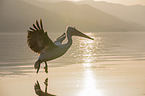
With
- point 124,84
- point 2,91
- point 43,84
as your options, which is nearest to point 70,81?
point 43,84

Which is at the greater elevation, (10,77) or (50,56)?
(50,56)

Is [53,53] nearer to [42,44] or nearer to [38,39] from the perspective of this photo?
[42,44]

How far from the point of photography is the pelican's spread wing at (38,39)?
951cm

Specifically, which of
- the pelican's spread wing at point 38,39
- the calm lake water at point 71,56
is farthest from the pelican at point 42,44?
the calm lake water at point 71,56

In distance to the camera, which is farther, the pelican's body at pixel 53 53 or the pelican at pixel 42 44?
the pelican's body at pixel 53 53

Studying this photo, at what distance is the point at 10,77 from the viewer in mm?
10906

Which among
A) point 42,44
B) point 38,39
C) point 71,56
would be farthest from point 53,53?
point 71,56

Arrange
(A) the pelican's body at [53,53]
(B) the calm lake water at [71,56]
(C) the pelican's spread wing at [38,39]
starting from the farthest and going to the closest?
(B) the calm lake water at [71,56] < (A) the pelican's body at [53,53] < (C) the pelican's spread wing at [38,39]

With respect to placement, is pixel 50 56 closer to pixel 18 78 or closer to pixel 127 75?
pixel 18 78

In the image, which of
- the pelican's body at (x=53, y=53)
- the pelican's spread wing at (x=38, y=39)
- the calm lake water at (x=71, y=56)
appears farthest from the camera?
the calm lake water at (x=71, y=56)

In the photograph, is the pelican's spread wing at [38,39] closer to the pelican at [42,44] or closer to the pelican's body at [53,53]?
the pelican at [42,44]

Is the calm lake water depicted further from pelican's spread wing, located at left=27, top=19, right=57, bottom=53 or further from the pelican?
pelican's spread wing, located at left=27, top=19, right=57, bottom=53

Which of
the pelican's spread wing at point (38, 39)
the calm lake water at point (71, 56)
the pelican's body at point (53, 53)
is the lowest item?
the calm lake water at point (71, 56)

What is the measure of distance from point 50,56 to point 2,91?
271cm
